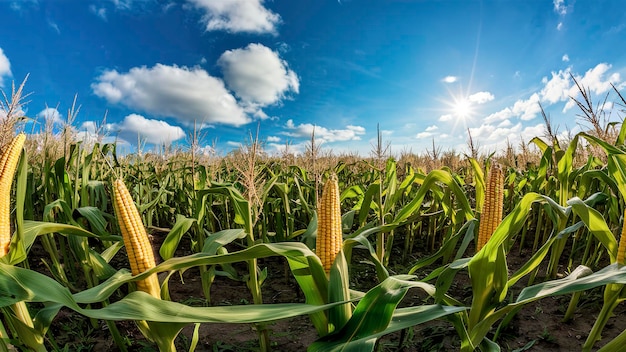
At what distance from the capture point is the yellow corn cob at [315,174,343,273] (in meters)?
1.65

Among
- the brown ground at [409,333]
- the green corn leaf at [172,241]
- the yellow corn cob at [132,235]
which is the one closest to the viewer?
the yellow corn cob at [132,235]

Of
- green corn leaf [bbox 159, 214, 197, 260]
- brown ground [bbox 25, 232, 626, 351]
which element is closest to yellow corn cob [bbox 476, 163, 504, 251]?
brown ground [bbox 25, 232, 626, 351]

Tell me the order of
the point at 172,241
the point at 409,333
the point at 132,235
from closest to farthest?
the point at 132,235
the point at 172,241
the point at 409,333

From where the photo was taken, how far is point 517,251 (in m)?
4.77

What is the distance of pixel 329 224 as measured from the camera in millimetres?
1663

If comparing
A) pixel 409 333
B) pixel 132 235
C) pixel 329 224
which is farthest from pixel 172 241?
pixel 409 333

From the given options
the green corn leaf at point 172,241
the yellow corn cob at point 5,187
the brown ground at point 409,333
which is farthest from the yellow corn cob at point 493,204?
the yellow corn cob at point 5,187

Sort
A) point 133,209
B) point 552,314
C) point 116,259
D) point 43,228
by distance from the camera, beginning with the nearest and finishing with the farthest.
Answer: point 133,209 → point 43,228 → point 552,314 → point 116,259

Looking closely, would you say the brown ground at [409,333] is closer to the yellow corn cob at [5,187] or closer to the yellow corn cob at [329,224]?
the yellow corn cob at [329,224]

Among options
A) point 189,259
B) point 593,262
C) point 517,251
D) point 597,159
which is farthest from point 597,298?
point 189,259

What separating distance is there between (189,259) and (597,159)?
17.1ft

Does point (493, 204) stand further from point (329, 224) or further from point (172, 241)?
point (172, 241)

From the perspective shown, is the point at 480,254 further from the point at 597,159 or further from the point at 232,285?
the point at 597,159

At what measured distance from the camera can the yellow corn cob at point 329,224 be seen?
1.65m
